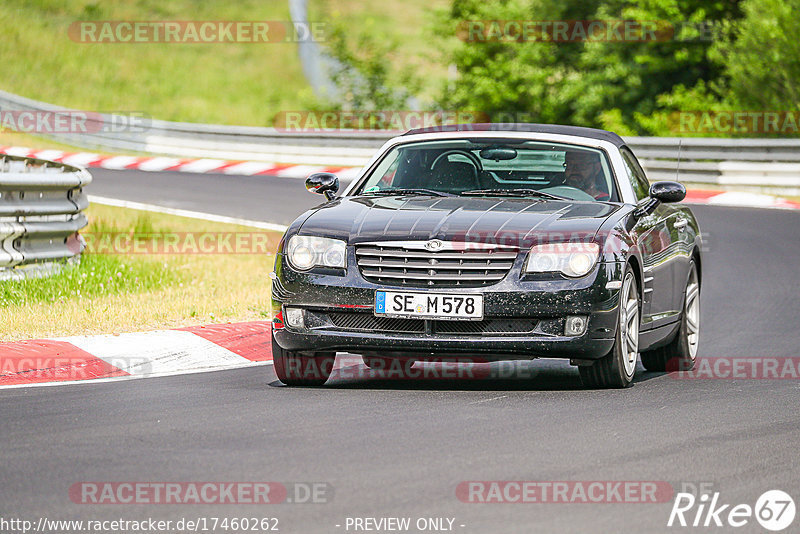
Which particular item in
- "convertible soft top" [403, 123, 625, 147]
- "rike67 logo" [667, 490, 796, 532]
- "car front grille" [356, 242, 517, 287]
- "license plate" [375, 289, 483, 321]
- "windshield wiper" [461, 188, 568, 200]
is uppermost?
"convertible soft top" [403, 123, 625, 147]

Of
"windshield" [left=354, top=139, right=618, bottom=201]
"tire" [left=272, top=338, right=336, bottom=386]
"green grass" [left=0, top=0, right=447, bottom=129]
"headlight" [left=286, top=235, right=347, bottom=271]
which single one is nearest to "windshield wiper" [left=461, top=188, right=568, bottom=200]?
"windshield" [left=354, top=139, right=618, bottom=201]

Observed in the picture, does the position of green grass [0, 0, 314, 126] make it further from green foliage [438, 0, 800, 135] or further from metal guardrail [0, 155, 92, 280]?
metal guardrail [0, 155, 92, 280]

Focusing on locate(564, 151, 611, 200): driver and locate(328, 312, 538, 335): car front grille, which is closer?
locate(328, 312, 538, 335): car front grille

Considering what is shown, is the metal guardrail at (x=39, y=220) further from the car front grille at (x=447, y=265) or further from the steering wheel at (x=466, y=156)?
the car front grille at (x=447, y=265)

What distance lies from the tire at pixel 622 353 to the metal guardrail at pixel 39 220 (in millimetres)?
5469

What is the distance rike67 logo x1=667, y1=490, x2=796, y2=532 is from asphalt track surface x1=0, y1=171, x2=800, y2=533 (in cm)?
6

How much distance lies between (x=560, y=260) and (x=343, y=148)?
22803 millimetres

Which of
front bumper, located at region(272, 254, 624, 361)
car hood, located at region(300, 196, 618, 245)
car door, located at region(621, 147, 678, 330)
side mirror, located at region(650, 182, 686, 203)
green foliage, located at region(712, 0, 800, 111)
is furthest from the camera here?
green foliage, located at region(712, 0, 800, 111)

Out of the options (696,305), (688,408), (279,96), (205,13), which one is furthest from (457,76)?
(688,408)

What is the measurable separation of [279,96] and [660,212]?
48551 mm

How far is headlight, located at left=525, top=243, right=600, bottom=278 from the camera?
8062 mm

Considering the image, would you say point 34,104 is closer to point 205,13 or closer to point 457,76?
point 457,76

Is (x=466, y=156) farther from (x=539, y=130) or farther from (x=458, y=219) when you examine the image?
(x=458, y=219)

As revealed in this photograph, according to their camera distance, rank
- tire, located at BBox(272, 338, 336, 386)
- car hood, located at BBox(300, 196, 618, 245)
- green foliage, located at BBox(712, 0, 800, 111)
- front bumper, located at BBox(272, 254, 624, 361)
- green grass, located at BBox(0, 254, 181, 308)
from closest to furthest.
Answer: front bumper, located at BBox(272, 254, 624, 361) → car hood, located at BBox(300, 196, 618, 245) → tire, located at BBox(272, 338, 336, 386) → green grass, located at BBox(0, 254, 181, 308) → green foliage, located at BBox(712, 0, 800, 111)
